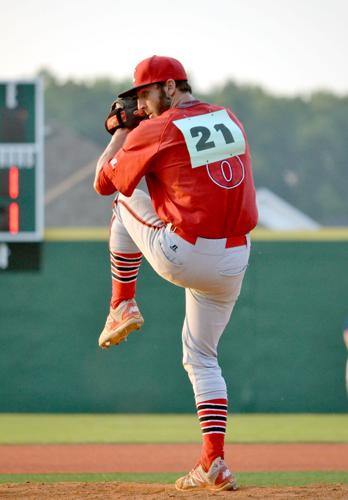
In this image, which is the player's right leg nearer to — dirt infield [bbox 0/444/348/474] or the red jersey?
the red jersey

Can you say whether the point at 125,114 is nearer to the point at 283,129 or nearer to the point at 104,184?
the point at 104,184

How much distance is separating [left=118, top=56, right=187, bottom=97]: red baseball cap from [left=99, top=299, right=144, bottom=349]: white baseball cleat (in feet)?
3.34

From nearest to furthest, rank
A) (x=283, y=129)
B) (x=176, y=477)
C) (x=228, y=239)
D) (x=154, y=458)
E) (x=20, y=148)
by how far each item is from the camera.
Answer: (x=228, y=239)
(x=176, y=477)
(x=154, y=458)
(x=20, y=148)
(x=283, y=129)

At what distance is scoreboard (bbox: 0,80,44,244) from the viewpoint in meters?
9.75

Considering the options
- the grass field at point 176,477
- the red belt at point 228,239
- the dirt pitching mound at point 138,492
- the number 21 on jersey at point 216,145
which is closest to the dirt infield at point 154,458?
the grass field at point 176,477

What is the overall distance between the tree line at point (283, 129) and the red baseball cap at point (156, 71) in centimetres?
4198

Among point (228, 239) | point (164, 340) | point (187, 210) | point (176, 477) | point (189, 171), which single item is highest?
point (189, 171)

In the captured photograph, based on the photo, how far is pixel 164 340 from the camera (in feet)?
33.7

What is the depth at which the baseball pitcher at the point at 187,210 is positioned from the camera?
4836 mm

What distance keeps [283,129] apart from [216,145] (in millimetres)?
52643

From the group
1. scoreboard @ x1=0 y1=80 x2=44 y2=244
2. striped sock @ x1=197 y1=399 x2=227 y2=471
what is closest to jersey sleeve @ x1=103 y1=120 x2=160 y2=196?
striped sock @ x1=197 y1=399 x2=227 y2=471

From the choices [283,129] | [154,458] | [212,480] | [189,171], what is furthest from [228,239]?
[283,129]

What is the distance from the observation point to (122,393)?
1028 cm

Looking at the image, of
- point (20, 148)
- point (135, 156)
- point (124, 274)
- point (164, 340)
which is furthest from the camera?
point (164, 340)
